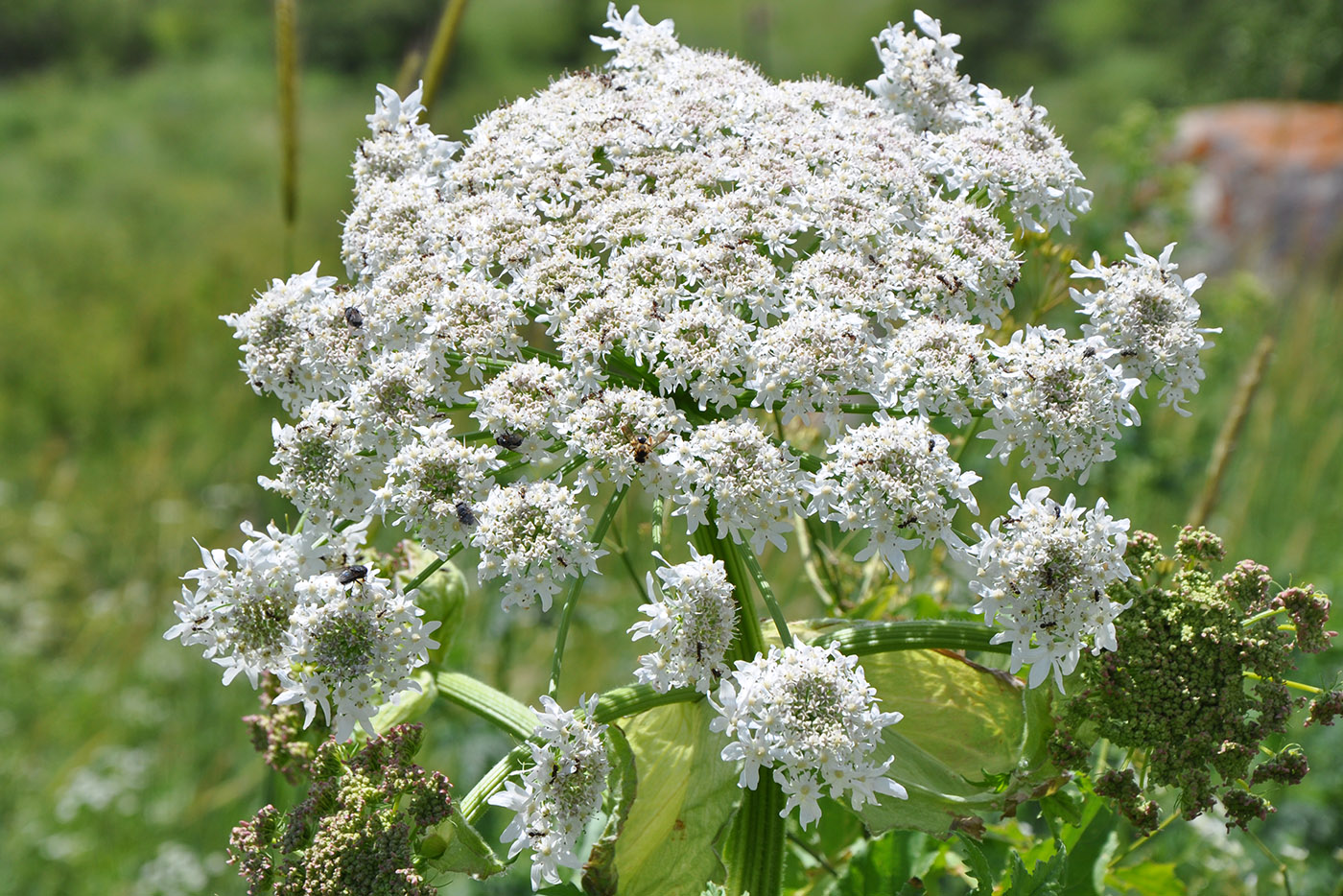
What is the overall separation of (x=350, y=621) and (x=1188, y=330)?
2028mm

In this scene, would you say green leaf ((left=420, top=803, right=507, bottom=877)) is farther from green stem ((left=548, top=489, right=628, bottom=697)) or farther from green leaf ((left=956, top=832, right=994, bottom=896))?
green leaf ((left=956, top=832, right=994, bottom=896))

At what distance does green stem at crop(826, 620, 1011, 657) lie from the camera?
2.34 m

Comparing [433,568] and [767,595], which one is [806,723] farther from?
[433,568]

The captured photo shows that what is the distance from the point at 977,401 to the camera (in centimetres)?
244

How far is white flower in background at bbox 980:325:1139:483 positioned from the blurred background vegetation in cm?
114

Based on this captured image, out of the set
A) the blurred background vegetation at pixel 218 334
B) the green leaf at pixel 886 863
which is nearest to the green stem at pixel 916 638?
the green leaf at pixel 886 863

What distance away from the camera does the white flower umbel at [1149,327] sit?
8.21 feet

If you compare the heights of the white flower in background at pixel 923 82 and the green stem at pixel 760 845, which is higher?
the white flower in background at pixel 923 82

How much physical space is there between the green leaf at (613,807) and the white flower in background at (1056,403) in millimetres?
1043

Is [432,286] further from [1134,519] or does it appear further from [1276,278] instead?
[1276,278]

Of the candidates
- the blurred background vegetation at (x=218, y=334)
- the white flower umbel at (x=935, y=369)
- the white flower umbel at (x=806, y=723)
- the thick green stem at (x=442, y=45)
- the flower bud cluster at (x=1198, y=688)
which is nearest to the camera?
the white flower umbel at (x=806, y=723)

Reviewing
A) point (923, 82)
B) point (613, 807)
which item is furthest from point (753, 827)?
point (923, 82)

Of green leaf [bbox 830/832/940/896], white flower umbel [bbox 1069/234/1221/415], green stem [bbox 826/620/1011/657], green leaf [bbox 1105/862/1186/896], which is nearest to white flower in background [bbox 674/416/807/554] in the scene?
green stem [bbox 826/620/1011/657]

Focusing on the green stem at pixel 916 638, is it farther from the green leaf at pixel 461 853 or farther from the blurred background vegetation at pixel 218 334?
the blurred background vegetation at pixel 218 334
